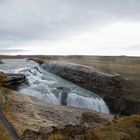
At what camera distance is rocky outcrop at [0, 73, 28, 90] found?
1447 inches

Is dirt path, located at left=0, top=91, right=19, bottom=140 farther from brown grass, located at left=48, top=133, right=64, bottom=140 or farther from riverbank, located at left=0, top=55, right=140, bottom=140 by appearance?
brown grass, located at left=48, top=133, right=64, bottom=140

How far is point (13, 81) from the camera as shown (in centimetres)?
3828

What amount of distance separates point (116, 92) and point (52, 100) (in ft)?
31.6

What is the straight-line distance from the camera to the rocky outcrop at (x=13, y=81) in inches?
1447

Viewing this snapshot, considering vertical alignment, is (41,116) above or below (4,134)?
below

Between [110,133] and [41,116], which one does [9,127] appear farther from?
[110,133]

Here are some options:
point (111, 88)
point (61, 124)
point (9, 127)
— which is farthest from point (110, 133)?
point (111, 88)

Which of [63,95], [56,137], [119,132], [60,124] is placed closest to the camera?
[56,137]

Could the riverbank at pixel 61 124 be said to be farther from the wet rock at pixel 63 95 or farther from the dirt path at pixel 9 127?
the wet rock at pixel 63 95

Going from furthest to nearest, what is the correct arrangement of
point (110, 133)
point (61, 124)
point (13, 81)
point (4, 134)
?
1. point (13, 81)
2. point (61, 124)
3. point (4, 134)
4. point (110, 133)

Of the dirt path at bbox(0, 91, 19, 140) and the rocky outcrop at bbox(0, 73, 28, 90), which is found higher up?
the dirt path at bbox(0, 91, 19, 140)

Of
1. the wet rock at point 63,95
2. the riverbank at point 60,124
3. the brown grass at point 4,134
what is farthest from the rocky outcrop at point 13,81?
the brown grass at point 4,134

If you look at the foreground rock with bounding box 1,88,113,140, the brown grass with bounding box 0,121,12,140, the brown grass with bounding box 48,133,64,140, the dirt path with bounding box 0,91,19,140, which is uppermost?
the brown grass with bounding box 48,133,64,140

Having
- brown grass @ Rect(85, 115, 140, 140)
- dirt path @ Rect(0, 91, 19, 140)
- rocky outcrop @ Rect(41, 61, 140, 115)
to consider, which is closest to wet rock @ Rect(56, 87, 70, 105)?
rocky outcrop @ Rect(41, 61, 140, 115)
